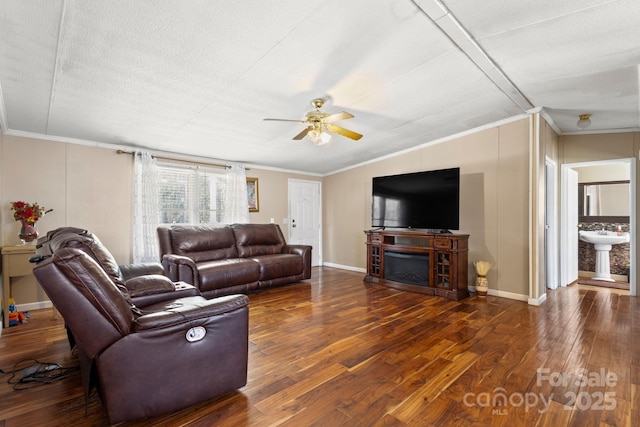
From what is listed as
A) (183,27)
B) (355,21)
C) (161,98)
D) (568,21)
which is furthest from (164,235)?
(568,21)

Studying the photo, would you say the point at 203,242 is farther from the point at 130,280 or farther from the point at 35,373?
the point at 35,373

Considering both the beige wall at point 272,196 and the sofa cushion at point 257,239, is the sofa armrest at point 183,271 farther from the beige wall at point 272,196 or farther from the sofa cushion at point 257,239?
the beige wall at point 272,196

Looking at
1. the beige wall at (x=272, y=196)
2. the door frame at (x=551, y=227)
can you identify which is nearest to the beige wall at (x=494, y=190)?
the door frame at (x=551, y=227)

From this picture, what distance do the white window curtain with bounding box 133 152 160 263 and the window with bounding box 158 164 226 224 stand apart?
20 centimetres

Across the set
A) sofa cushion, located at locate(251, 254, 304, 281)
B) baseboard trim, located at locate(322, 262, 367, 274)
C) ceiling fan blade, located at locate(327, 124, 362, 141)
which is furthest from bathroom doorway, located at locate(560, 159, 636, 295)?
sofa cushion, located at locate(251, 254, 304, 281)

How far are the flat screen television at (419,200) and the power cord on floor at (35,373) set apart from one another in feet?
14.3

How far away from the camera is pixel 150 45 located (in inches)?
84.0

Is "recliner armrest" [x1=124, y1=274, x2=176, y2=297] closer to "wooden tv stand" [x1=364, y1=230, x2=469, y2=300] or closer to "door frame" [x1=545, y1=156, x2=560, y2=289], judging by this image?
"wooden tv stand" [x1=364, y1=230, x2=469, y2=300]

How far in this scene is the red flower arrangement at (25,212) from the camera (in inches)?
132

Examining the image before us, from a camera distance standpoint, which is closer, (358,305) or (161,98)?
(161,98)

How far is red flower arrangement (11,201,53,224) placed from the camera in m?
3.36

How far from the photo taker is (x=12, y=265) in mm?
3068

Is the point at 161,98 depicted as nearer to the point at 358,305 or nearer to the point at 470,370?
the point at 358,305

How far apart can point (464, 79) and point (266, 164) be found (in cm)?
397
